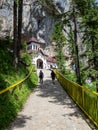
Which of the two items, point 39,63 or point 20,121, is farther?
point 39,63

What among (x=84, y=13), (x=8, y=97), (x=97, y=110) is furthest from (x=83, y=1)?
(x=97, y=110)

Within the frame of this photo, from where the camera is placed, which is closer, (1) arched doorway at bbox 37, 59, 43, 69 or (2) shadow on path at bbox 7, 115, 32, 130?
(2) shadow on path at bbox 7, 115, 32, 130

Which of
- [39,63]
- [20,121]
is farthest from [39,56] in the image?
[20,121]

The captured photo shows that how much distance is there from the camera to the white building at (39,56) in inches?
3711

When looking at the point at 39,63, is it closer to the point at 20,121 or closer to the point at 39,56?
the point at 39,56

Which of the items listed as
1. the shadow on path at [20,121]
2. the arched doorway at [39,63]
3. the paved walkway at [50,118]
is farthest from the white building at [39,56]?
the shadow on path at [20,121]

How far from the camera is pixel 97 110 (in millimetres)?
12195

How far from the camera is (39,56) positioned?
95062 millimetres

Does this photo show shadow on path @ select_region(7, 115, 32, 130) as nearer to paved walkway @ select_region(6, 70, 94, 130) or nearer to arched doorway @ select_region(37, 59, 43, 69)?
paved walkway @ select_region(6, 70, 94, 130)

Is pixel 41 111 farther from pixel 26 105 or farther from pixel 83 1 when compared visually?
pixel 83 1

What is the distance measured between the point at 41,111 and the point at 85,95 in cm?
302

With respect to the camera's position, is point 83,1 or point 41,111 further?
point 83,1

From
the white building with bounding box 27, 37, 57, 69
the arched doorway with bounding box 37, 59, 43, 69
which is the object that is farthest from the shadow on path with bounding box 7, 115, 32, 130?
the arched doorway with bounding box 37, 59, 43, 69

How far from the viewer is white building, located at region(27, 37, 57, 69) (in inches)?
3711
